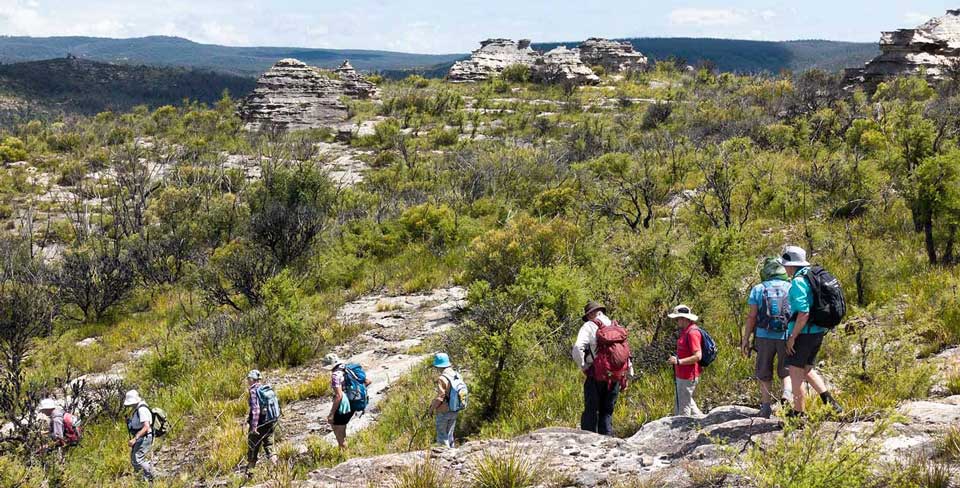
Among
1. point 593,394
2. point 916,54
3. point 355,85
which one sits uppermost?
point 916,54

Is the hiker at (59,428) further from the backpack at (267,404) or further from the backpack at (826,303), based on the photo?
the backpack at (826,303)

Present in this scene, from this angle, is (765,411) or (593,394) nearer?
(765,411)

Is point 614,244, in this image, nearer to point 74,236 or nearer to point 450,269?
point 450,269

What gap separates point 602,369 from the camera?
601cm

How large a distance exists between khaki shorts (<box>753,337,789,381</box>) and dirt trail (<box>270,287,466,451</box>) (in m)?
4.89

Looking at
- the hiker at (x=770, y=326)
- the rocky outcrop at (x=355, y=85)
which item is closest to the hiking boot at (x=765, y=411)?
the hiker at (x=770, y=326)

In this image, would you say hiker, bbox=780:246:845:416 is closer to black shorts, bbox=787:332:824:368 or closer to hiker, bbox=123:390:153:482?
black shorts, bbox=787:332:824:368

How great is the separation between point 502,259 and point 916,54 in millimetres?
32535

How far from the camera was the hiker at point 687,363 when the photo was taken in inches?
231

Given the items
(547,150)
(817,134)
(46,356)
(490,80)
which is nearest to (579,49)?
(490,80)

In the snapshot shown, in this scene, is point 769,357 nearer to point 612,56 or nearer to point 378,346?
point 378,346

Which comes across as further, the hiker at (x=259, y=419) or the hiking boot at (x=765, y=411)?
the hiker at (x=259, y=419)

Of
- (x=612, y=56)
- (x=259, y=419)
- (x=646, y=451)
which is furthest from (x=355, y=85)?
(x=646, y=451)

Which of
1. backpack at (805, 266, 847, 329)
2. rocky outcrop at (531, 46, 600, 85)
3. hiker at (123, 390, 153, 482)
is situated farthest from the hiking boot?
rocky outcrop at (531, 46, 600, 85)
